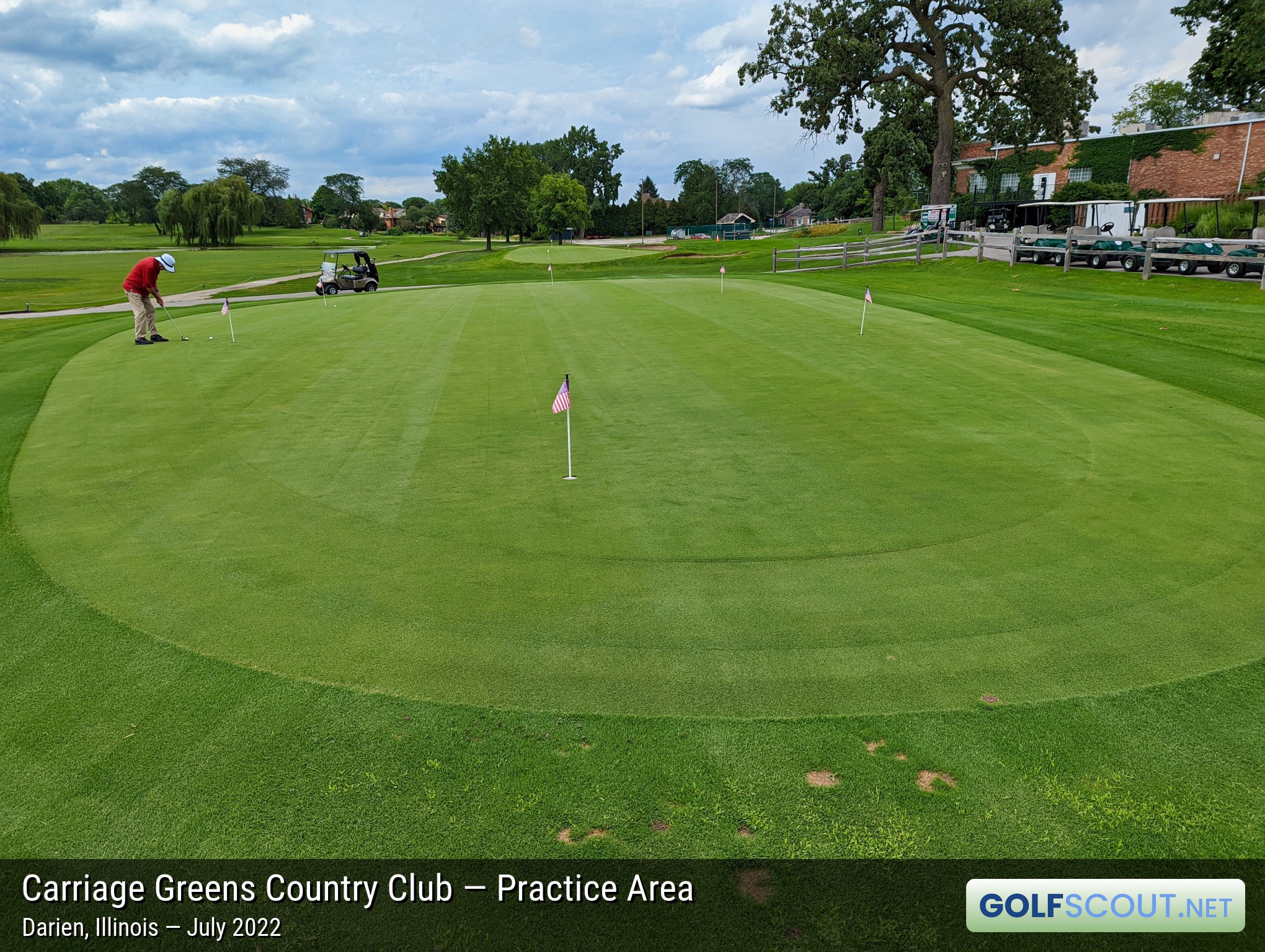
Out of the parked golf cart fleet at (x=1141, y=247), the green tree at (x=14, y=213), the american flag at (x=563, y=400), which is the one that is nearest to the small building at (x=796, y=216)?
the parked golf cart fleet at (x=1141, y=247)

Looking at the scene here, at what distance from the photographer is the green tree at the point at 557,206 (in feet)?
329

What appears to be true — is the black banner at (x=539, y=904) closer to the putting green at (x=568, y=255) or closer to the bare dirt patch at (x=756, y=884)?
the bare dirt patch at (x=756, y=884)

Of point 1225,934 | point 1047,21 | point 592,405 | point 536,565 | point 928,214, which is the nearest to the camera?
point 1225,934

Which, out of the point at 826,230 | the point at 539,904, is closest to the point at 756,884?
the point at 539,904

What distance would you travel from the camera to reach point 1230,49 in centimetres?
3025

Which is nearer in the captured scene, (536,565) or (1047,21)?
(536,565)

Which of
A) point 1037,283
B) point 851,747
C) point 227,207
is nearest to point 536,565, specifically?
point 851,747

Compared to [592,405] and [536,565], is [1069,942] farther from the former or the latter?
[592,405]

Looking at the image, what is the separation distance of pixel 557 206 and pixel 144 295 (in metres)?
85.1

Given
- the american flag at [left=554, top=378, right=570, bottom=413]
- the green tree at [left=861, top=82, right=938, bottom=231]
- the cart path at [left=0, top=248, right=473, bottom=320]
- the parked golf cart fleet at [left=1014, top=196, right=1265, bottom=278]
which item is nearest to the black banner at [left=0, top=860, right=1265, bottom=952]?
the american flag at [left=554, top=378, right=570, bottom=413]

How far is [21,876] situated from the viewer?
383 cm

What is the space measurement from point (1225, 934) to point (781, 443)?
25.9ft

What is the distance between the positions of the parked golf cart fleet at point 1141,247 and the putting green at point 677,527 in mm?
15917

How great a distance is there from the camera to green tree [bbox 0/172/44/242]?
201 feet
